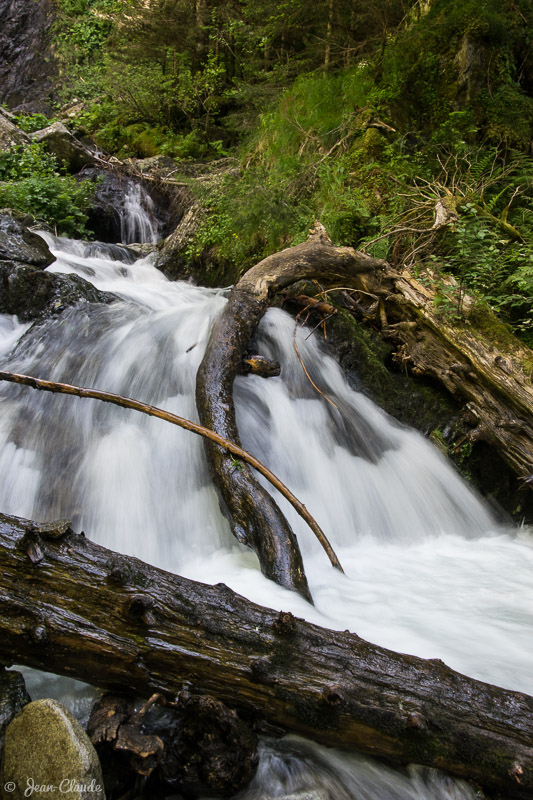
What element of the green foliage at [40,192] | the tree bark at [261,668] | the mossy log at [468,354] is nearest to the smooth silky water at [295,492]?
the tree bark at [261,668]

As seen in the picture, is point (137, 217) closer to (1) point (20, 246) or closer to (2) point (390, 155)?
(1) point (20, 246)

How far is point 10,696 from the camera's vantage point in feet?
4.69

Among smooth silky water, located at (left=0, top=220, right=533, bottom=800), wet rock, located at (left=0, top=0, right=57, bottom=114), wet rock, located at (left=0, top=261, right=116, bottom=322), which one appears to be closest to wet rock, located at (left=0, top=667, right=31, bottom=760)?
smooth silky water, located at (left=0, top=220, right=533, bottom=800)

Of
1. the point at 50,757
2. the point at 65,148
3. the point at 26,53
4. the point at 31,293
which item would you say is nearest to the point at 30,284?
the point at 31,293

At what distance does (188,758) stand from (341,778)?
0.50 m

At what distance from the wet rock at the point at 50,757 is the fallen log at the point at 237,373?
1.20 m

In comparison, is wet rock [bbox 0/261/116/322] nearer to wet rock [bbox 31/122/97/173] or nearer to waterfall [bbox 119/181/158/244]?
waterfall [bbox 119/181/158/244]

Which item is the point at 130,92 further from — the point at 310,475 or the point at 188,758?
the point at 188,758

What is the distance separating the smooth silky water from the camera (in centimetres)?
209

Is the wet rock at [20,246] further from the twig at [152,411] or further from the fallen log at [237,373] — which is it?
the twig at [152,411]

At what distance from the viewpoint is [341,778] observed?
1.44 meters

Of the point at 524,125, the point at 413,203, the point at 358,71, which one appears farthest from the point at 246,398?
the point at 358,71

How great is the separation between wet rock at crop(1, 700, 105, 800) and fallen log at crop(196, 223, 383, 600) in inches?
47.4

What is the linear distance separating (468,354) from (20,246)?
512 centimetres
